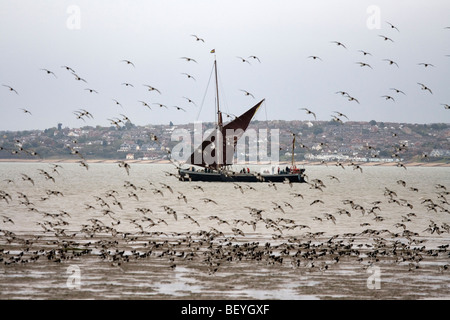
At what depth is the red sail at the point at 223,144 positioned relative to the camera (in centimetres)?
10700

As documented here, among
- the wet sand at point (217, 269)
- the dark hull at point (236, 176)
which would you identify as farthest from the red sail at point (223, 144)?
the wet sand at point (217, 269)

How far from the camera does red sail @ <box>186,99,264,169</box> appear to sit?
10700 centimetres

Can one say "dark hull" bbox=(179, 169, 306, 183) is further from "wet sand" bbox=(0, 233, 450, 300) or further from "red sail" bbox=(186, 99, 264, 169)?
"wet sand" bbox=(0, 233, 450, 300)

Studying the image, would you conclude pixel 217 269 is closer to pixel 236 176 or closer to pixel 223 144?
pixel 223 144

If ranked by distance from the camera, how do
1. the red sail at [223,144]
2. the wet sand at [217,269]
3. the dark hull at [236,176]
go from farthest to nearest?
the dark hull at [236,176] → the red sail at [223,144] → the wet sand at [217,269]

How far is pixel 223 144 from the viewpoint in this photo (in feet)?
358

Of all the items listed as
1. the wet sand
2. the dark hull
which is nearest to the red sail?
the dark hull

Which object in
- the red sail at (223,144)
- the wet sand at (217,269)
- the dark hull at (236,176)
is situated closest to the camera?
the wet sand at (217,269)

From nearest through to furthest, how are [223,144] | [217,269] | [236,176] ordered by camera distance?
[217,269] → [223,144] → [236,176]

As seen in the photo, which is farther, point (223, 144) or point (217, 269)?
point (223, 144)

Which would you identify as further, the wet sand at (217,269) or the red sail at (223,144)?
the red sail at (223,144)

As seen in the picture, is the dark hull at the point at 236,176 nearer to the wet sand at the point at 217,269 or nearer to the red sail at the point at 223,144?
the red sail at the point at 223,144

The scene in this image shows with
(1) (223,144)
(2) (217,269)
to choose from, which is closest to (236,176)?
(1) (223,144)
